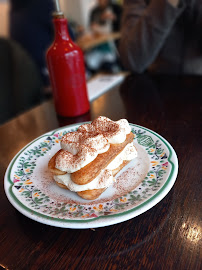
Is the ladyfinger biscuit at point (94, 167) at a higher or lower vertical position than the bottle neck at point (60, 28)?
lower

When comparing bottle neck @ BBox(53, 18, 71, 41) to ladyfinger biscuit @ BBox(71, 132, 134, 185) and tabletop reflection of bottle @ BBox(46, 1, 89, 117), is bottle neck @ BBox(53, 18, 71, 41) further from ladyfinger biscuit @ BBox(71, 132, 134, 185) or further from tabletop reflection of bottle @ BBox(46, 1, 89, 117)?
ladyfinger biscuit @ BBox(71, 132, 134, 185)

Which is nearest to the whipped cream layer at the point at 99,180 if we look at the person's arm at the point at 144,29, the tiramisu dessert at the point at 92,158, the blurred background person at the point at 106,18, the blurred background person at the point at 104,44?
the tiramisu dessert at the point at 92,158

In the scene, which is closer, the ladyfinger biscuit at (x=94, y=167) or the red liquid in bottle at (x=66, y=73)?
the ladyfinger biscuit at (x=94, y=167)

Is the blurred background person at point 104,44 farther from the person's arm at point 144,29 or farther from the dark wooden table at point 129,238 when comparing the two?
the dark wooden table at point 129,238

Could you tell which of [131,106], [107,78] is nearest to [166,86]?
[131,106]

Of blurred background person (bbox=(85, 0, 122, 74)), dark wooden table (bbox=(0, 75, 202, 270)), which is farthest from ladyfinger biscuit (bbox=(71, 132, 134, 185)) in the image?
blurred background person (bbox=(85, 0, 122, 74))
